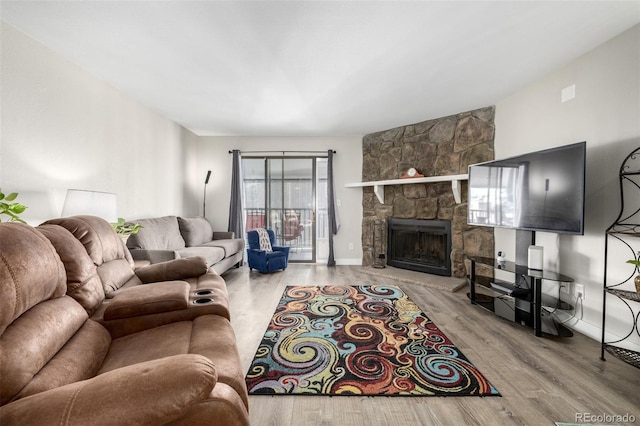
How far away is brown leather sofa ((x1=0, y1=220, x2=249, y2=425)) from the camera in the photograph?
2.31ft

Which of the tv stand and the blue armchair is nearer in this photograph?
the tv stand

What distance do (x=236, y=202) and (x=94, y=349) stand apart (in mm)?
4215

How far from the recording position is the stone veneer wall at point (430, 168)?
3902 mm

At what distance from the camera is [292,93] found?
10.9ft

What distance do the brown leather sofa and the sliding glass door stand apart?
3.74 meters

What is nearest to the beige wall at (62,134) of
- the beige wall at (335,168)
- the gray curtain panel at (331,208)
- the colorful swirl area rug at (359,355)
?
the beige wall at (335,168)

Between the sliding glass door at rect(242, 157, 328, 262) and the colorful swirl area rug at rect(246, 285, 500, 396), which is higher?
the sliding glass door at rect(242, 157, 328, 262)

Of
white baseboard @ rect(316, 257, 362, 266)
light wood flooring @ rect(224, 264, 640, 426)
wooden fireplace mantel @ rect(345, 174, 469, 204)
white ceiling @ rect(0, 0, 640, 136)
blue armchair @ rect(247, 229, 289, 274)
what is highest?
white ceiling @ rect(0, 0, 640, 136)

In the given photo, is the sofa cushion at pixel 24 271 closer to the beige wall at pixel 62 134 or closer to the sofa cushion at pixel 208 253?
the beige wall at pixel 62 134

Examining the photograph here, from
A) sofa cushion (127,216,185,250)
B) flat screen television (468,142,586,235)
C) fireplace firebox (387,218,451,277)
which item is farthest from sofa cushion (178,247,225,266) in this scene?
flat screen television (468,142,586,235)

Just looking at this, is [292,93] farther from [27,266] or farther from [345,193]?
[27,266]

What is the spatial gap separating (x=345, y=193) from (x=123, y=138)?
11.6 ft

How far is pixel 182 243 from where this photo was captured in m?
4.11

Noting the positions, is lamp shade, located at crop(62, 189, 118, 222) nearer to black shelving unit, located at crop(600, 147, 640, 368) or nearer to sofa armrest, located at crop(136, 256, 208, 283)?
sofa armrest, located at crop(136, 256, 208, 283)
